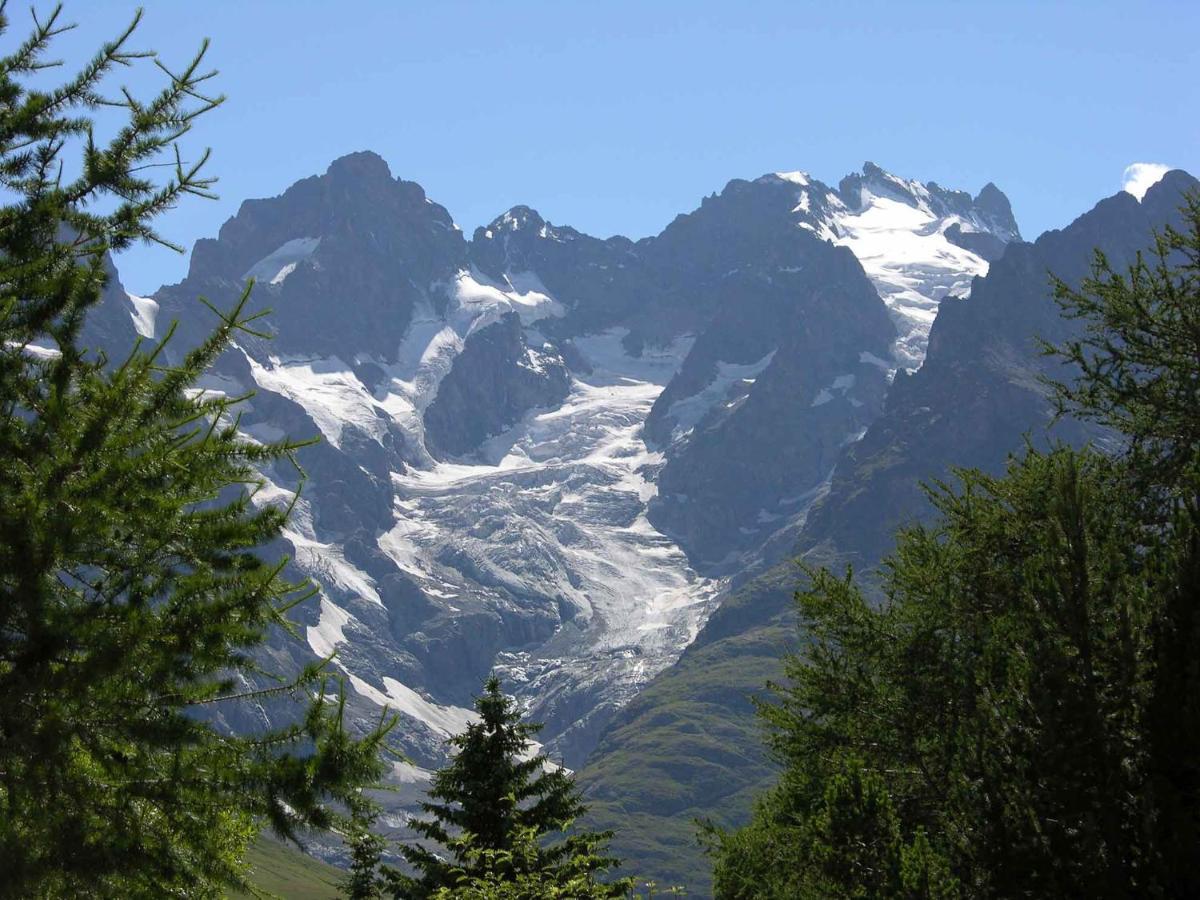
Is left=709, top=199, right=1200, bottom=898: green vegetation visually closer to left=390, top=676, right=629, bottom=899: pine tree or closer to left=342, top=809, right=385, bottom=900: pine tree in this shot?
left=390, top=676, right=629, bottom=899: pine tree

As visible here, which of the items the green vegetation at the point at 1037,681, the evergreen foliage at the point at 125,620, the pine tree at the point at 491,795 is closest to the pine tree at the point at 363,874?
the pine tree at the point at 491,795

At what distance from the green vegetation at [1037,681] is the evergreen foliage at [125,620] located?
6800mm

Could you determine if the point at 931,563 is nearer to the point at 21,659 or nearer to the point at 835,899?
the point at 835,899

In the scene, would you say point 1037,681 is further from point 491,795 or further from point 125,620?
point 491,795

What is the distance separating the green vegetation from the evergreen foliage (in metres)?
6.80

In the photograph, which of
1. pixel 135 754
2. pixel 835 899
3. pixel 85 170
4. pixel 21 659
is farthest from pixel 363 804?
pixel 85 170

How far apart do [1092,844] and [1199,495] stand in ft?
21.0

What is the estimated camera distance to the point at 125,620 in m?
11.5

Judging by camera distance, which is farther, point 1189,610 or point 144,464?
point 1189,610

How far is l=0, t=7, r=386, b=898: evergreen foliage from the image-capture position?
1122cm

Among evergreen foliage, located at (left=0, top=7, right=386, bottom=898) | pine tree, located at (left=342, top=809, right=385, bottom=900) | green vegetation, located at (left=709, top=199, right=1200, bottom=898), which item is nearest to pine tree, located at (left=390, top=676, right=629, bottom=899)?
pine tree, located at (left=342, top=809, right=385, bottom=900)

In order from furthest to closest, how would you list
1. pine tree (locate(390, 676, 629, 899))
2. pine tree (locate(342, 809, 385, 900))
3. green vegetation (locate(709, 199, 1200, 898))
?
pine tree (locate(342, 809, 385, 900)) < pine tree (locate(390, 676, 629, 899)) < green vegetation (locate(709, 199, 1200, 898))

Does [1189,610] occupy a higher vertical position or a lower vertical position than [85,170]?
lower

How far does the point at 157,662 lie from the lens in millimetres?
11641
